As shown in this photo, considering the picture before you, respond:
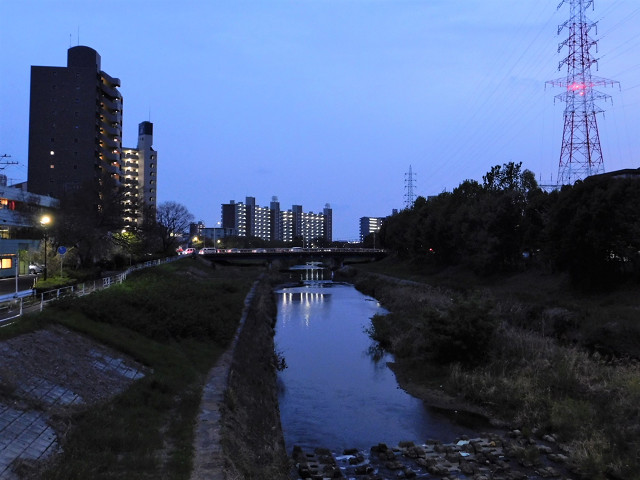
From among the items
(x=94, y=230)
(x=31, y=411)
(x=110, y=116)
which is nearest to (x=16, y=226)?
(x=94, y=230)

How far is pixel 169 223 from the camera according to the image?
87250 mm

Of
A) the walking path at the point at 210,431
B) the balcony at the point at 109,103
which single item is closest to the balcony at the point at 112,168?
the balcony at the point at 109,103

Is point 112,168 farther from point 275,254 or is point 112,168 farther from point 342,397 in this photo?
point 342,397

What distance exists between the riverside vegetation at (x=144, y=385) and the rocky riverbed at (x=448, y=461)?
2555 millimetres

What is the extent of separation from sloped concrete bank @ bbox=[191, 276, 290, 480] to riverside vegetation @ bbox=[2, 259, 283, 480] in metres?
0.24

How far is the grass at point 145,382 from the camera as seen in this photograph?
8.95 m

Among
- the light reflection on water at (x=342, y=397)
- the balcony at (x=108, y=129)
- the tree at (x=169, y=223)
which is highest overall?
the balcony at (x=108, y=129)

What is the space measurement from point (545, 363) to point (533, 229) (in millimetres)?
30739

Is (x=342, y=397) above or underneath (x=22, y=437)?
underneath

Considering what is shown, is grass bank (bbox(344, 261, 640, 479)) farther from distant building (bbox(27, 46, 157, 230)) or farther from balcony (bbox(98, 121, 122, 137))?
balcony (bbox(98, 121, 122, 137))

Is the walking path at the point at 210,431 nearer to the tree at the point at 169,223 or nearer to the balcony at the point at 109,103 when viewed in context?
the tree at the point at 169,223

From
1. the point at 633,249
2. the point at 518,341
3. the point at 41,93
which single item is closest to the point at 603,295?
the point at 633,249

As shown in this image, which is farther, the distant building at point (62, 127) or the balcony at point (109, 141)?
the balcony at point (109, 141)

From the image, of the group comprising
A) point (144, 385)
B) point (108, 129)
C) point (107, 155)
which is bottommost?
point (144, 385)
